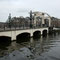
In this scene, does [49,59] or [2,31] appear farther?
[2,31]

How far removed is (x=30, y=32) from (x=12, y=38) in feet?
51.2

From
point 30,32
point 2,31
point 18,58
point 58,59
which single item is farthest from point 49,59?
point 30,32

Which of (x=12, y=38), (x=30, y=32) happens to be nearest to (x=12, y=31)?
(x=12, y=38)

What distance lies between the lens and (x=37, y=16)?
311ft

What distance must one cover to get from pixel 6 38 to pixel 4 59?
2197cm

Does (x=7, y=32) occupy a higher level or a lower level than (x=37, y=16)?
lower

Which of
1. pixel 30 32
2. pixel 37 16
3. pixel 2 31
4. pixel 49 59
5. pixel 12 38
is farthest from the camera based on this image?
pixel 37 16

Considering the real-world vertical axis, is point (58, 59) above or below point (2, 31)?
below

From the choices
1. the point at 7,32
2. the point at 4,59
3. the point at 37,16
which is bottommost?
the point at 4,59

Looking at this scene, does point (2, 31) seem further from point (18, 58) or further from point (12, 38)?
point (18, 58)

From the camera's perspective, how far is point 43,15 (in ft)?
324

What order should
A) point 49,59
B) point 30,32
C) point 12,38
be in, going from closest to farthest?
point 49,59
point 12,38
point 30,32

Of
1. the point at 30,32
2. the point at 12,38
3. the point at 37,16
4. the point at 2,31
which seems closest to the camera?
the point at 2,31

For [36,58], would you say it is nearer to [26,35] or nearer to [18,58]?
[18,58]
